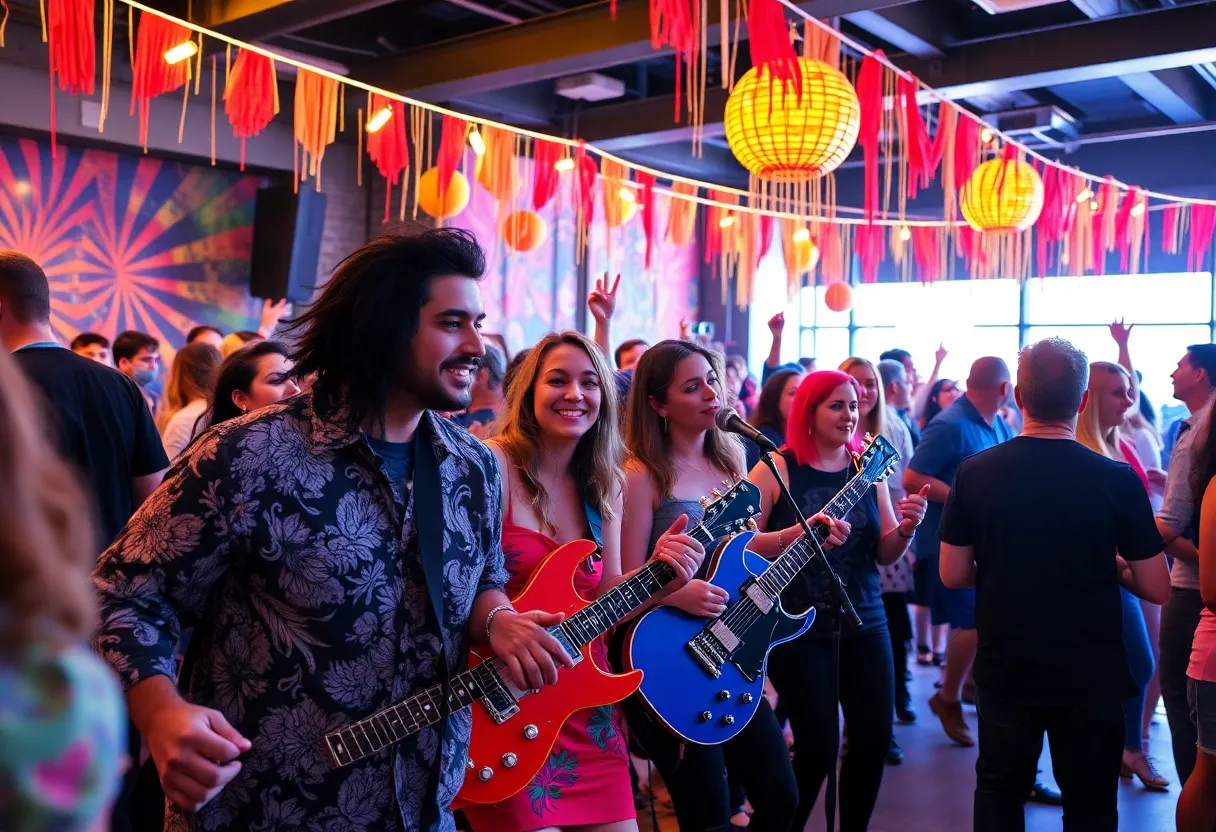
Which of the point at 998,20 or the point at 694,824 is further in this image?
the point at 998,20

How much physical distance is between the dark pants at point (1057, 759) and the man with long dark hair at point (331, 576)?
1.63m

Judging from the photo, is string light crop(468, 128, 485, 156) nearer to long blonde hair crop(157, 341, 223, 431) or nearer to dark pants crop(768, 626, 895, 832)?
long blonde hair crop(157, 341, 223, 431)

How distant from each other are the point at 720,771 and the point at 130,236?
7710mm

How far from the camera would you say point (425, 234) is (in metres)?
1.87

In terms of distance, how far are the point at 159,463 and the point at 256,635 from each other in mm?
1835

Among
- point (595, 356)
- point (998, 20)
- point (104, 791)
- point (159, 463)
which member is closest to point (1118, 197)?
point (998, 20)

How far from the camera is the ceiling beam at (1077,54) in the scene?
280 inches

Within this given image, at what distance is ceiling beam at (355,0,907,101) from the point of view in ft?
23.9

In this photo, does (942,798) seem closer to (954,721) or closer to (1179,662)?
(954,721)

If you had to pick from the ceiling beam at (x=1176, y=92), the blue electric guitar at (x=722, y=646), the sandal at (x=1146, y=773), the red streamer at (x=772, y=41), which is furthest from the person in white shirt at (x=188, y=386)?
the ceiling beam at (x=1176, y=92)

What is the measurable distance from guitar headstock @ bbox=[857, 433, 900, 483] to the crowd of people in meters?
0.16

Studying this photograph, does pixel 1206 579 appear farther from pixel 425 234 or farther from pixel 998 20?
pixel 998 20

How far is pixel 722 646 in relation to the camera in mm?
2832

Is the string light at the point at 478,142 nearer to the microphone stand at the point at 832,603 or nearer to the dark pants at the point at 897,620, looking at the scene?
the dark pants at the point at 897,620
